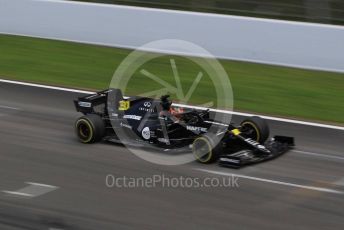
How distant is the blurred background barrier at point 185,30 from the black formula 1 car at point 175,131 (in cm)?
601

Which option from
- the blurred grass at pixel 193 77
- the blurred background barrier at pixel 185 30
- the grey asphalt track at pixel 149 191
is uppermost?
the blurred background barrier at pixel 185 30

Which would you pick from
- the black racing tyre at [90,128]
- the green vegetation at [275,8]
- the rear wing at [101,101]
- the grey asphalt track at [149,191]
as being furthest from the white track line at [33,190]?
the green vegetation at [275,8]

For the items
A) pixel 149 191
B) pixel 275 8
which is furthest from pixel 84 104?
pixel 275 8

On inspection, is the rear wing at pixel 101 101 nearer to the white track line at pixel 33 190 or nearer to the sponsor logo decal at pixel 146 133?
the sponsor logo decal at pixel 146 133

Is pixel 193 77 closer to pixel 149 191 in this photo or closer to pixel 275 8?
pixel 275 8

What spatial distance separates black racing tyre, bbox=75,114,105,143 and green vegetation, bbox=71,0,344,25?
7.81 m

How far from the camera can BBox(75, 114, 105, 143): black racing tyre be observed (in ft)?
35.5

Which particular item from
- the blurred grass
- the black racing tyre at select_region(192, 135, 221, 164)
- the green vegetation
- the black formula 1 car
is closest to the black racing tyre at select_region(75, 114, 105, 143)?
the black formula 1 car

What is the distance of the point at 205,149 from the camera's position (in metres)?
9.92

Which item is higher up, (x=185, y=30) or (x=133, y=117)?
(x=185, y=30)

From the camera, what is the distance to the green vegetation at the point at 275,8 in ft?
55.4

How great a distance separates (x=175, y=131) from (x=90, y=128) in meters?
1.43

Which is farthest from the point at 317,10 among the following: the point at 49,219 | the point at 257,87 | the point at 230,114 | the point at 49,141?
the point at 49,219

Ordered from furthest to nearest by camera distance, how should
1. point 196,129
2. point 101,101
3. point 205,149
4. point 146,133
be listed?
point 101,101 → point 146,133 → point 196,129 → point 205,149
